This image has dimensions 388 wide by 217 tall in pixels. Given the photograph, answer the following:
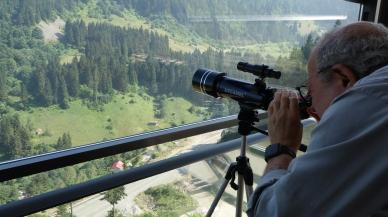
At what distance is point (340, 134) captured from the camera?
0.65 m

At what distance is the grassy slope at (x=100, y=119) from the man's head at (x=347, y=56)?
0.95 metres

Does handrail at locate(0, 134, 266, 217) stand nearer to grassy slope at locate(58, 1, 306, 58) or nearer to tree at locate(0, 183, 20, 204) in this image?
tree at locate(0, 183, 20, 204)

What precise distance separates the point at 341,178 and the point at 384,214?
0.38 ft

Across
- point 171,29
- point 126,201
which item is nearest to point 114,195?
point 126,201

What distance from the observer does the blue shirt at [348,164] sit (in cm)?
62

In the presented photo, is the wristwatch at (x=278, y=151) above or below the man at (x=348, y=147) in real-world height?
below

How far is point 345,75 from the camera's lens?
76 centimetres

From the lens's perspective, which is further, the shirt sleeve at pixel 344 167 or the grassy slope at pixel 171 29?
the grassy slope at pixel 171 29

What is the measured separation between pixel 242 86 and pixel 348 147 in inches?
30.1

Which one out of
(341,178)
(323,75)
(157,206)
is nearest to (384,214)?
(341,178)

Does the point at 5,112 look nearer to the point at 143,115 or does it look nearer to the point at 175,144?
the point at 143,115

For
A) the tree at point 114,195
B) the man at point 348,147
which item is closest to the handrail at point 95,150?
the tree at point 114,195

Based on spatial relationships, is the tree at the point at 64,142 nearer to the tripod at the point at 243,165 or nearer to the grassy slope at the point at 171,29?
the grassy slope at the point at 171,29

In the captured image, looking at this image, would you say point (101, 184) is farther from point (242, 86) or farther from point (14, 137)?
point (242, 86)
